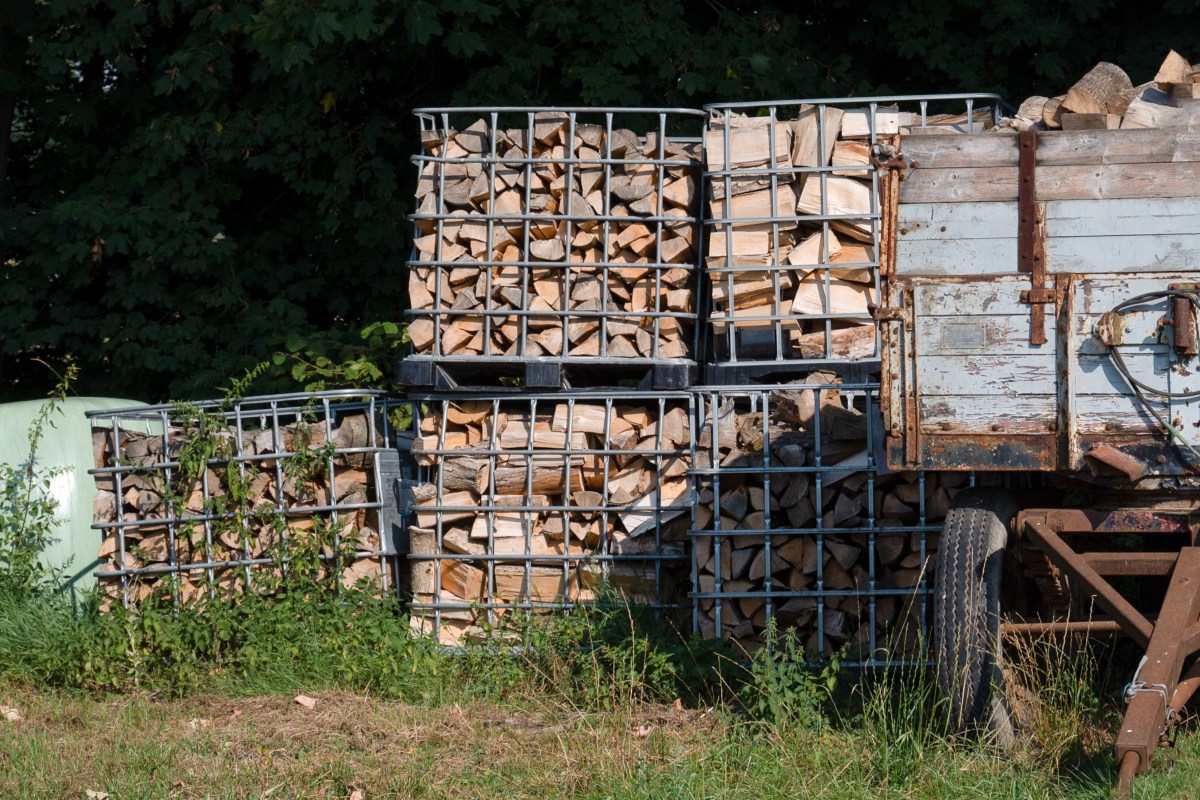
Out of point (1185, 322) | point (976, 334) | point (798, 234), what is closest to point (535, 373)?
point (798, 234)

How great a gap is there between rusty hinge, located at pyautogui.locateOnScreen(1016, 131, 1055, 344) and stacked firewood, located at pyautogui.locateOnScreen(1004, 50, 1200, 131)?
0.18 metres

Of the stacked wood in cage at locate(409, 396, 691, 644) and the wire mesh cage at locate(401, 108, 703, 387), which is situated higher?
the wire mesh cage at locate(401, 108, 703, 387)

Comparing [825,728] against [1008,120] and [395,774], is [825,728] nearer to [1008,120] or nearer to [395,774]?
[395,774]

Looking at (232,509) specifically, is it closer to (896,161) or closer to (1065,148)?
(896,161)

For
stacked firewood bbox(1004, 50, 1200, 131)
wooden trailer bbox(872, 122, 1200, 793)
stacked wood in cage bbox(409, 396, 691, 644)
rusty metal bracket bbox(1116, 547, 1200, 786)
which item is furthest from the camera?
stacked wood in cage bbox(409, 396, 691, 644)

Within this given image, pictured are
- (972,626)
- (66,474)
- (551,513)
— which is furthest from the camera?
(66,474)

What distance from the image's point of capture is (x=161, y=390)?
9.94m

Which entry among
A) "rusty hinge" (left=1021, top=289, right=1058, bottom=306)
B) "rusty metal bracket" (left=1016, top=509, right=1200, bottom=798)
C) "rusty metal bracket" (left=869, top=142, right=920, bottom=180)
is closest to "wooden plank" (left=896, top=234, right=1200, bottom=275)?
"rusty hinge" (left=1021, top=289, right=1058, bottom=306)

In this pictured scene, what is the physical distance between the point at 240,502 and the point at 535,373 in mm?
1637

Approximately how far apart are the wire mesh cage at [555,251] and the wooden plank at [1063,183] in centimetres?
180

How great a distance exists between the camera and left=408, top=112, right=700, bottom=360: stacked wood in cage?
6.37m

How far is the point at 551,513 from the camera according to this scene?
20.9 feet

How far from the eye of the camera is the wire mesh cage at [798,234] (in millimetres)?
6168

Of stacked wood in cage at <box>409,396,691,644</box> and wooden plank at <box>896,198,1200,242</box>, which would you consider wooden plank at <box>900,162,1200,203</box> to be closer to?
wooden plank at <box>896,198,1200,242</box>
